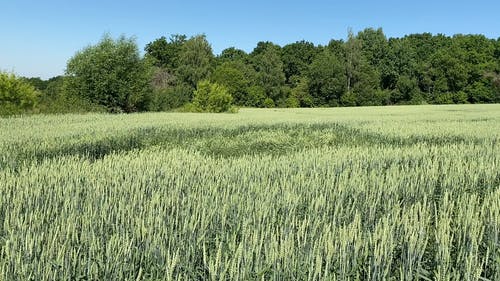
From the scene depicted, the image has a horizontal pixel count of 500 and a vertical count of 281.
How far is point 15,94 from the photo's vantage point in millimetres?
34406

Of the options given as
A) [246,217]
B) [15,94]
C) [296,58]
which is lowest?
[246,217]

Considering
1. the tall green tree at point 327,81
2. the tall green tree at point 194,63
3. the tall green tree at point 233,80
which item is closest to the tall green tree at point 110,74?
the tall green tree at point 194,63

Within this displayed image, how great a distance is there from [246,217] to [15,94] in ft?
117

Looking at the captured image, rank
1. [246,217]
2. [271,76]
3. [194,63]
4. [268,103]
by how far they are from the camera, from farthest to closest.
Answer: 1. [271,76]
2. [268,103]
3. [194,63]
4. [246,217]

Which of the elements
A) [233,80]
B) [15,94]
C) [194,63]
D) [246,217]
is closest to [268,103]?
[233,80]

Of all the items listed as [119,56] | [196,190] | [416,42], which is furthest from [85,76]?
[416,42]

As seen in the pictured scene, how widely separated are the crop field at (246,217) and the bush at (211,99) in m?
32.4

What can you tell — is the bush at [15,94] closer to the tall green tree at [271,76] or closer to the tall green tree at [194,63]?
the tall green tree at [194,63]

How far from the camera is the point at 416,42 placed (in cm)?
9050

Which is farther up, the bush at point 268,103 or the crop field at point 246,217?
the bush at point 268,103

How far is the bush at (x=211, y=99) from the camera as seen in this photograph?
4334 centimetres

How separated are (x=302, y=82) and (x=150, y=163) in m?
69.2

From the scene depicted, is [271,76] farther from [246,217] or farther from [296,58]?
[246,217]

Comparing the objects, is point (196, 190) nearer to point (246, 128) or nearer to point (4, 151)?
point (4, 151)
